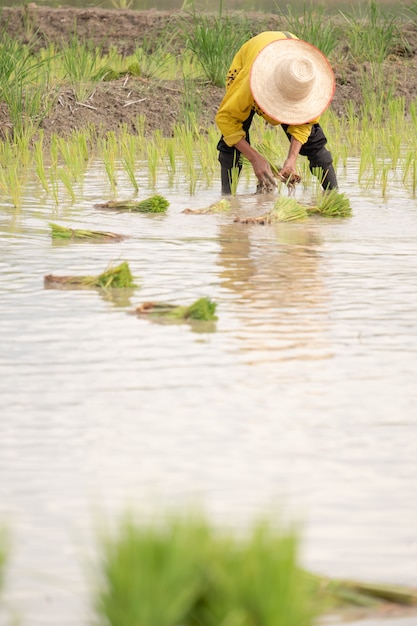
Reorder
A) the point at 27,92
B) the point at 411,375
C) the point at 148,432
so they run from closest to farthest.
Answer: the point at 148,432, the point at 411,375, the point at 27,92

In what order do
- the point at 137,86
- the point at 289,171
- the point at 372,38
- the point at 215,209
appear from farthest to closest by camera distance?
the point at 372,38 → the point at 137,86 → the point at 289,171 → the point at 215,209

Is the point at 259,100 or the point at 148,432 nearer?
the point at 148,432

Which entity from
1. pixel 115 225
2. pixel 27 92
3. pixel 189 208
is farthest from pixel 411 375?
pixel 27 92

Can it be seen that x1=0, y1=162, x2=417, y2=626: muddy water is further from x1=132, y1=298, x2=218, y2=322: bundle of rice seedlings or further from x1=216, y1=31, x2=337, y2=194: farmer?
x1=216, y1=31, x2=337, y2=194: farmer

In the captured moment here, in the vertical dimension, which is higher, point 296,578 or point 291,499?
point 296,578

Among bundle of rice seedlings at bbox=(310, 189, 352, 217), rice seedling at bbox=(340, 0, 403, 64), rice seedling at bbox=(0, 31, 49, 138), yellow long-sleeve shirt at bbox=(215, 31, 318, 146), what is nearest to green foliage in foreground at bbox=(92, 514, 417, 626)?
bundle of rice seedlings at bbox=(310, 189, 352, 217)

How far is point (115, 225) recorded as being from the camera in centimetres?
516

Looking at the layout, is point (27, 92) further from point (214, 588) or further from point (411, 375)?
point (214, 588)

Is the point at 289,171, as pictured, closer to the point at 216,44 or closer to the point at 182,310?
the point at 182,310

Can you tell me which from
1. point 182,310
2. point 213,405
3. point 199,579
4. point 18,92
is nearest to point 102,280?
point 182,310

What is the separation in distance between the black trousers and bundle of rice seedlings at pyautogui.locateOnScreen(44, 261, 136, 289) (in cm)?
241

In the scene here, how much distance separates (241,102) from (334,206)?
0.72m

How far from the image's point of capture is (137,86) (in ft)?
31.6

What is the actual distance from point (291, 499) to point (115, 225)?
10.7 ft
